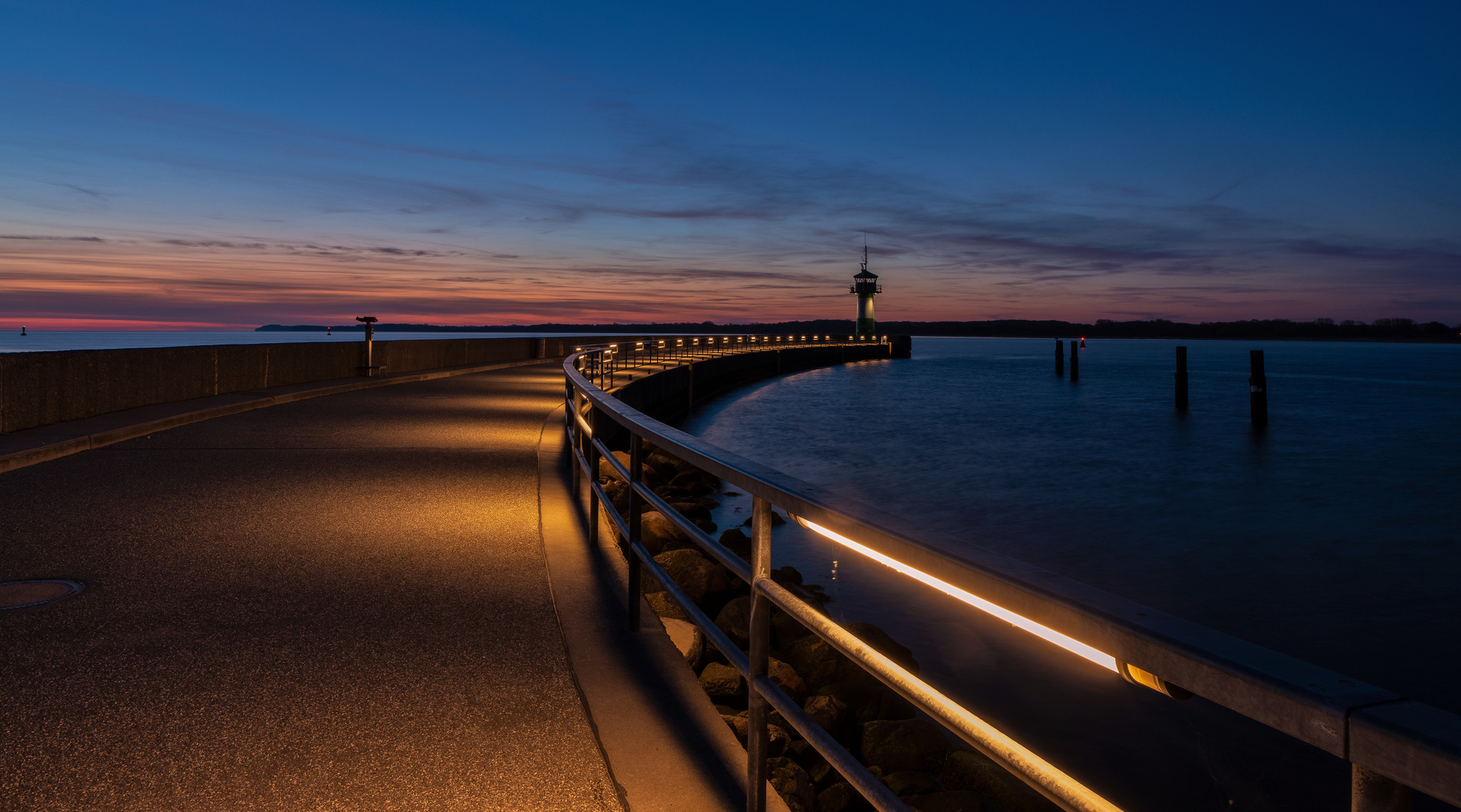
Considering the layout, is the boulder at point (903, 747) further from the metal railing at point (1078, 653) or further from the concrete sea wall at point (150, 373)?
the concrete sea wall at point (150, 373)

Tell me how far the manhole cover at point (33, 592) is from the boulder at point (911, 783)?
451 centimetres

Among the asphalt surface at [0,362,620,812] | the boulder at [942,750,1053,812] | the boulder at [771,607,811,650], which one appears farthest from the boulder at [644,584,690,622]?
the boulder at [942,750,1053,812]

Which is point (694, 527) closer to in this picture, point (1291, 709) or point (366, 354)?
point (1291, 709)

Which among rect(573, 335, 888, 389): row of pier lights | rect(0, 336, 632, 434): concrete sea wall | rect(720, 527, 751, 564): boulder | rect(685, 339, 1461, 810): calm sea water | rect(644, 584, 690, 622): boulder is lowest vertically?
rect(685, 339, 1461, 810): calm sea water

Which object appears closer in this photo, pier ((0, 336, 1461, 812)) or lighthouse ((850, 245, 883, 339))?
pier ((0, 336, 1461, 812))

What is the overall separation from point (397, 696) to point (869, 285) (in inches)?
3785

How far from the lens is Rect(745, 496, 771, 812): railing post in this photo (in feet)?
8.75

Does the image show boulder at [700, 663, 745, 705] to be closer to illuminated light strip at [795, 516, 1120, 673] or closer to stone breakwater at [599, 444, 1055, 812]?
stone breakwater at [599, 444, 1055, 812]

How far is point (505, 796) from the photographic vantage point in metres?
3.01

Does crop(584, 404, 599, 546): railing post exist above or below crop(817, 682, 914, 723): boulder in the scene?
above

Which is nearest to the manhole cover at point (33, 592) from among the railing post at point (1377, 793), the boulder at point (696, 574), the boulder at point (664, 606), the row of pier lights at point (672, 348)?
the boulder at point (664, 606)

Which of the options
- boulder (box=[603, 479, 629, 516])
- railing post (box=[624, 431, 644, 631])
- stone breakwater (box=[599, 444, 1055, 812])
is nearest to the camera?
railing post (box=[624, 431, 644, 631])

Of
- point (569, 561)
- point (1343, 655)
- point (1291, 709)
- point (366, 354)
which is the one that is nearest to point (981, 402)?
point (366, 354)

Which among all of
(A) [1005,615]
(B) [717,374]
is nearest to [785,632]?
(A) [1005,615]
